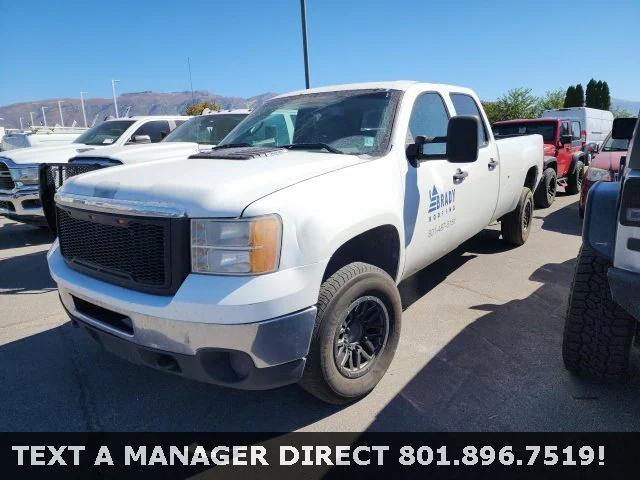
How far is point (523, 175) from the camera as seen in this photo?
212 inches

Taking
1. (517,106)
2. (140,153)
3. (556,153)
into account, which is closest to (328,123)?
(140,153)

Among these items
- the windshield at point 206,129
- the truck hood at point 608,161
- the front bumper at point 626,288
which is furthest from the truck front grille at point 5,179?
the truck hood at point 608,161

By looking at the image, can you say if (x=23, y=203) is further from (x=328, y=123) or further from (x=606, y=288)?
(x=606, y=288)

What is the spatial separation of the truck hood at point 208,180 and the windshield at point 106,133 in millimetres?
6083

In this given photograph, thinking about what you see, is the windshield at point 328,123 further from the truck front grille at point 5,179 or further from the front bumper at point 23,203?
the truck front grille at point 5,179

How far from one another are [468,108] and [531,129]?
714 centimetres

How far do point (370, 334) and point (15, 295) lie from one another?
401 cm

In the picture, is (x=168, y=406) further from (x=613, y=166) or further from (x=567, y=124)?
(x=567, y=124)

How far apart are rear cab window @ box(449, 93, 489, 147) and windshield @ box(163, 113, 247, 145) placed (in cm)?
423

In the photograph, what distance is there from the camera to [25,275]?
5.45 metres

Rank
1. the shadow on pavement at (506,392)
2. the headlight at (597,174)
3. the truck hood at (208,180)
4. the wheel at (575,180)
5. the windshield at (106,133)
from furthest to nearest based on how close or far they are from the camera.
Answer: the wheel at (575,180) → the windshield at (106,133) → the headlight at (597,174) → the shadow on pavement at (506,392) → the truck hood at (208,180)

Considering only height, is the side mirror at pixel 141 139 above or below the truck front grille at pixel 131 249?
above

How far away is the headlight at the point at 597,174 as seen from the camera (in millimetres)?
6109

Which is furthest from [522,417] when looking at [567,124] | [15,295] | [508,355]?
[567,124]
